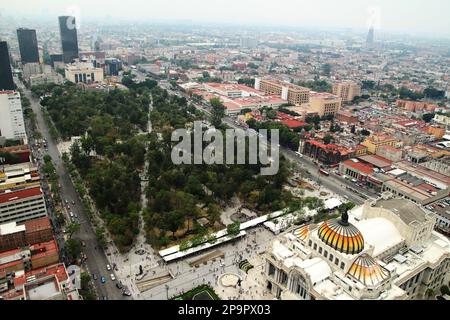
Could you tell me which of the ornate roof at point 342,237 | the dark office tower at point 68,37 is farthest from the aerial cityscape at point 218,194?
the dark office tower at point 68,37

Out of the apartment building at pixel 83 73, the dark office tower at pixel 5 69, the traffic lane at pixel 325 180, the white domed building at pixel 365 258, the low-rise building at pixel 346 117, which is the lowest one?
the traffic lane at pixel 325 180

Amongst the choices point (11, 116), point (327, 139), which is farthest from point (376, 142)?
point (11, 116)

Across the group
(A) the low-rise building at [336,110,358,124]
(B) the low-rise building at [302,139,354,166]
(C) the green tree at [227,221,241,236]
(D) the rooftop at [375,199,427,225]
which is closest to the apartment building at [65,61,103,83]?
(A) the low-rise building at [336,110,358,124]

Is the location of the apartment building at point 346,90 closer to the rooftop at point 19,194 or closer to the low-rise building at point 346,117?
the low-rise building at point 346,117

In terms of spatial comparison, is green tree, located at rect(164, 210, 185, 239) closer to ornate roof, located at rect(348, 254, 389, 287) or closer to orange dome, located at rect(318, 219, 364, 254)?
orange dome, located at rect(318, 219, 364, 254)

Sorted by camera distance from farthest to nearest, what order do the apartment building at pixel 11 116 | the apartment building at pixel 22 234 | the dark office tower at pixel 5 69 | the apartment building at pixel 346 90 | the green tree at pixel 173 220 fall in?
1. the apartment building at pixel 346 90
2. the dark office tower at pixel 5 69
3. the apartment building at pixel 11 116
4. the green tree at pixel 173 220
5. the apartment building at pixel 22 234

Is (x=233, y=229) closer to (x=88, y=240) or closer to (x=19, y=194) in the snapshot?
(x=88, y=240)
